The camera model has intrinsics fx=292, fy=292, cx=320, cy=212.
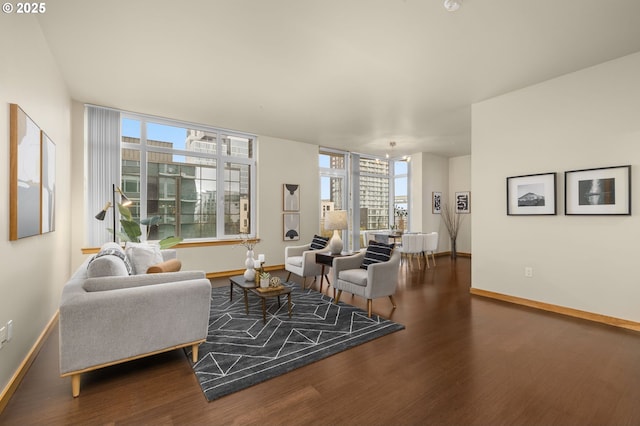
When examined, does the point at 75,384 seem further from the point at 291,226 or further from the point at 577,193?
the point at 577,193

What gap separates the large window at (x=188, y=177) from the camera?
506 centimetres

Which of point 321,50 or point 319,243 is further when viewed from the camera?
point 319,243

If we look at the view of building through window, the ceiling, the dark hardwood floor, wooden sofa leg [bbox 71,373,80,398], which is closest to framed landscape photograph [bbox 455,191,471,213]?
the view of building through window

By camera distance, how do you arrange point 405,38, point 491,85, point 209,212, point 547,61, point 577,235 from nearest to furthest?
point 405,38 < point 547,61 < point 577,235 < point 491,85 < point 209,212

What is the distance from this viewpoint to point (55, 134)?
11.0 ft

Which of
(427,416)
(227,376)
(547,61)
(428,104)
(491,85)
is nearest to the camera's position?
(427,416)

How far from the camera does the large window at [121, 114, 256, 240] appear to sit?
5.06 metres

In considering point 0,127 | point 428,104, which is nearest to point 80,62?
point 0,127

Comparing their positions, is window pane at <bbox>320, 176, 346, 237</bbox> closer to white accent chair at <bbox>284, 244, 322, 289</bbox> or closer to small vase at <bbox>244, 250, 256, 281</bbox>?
white accent chair at <bbox>284, 244, 322, 289</bbox>

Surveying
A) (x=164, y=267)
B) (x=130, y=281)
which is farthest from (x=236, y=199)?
(x=130, y=281)

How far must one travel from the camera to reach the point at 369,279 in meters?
3.49

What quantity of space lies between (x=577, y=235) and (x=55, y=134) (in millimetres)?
6250

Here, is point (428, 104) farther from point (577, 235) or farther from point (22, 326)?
point (22, 326)

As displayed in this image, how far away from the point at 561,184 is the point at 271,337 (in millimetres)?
3947
